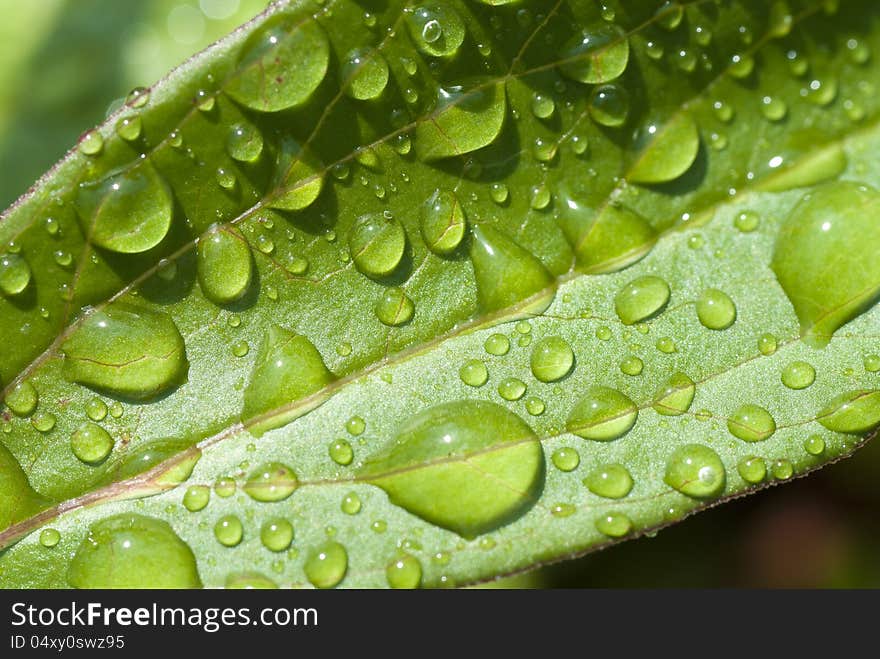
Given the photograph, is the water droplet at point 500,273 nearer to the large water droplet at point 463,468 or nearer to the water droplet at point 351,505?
the large water droplet at point 463,468

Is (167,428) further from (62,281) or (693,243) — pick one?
(693,243)

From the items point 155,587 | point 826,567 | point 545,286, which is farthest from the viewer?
point 826,567

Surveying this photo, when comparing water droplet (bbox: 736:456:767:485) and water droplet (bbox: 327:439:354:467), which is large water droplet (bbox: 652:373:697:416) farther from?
water droplet (bbox: 327:439:354:467)

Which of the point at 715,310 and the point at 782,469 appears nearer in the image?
the point at 782,469

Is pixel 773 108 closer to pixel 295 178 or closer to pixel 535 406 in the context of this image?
pixel 535 406

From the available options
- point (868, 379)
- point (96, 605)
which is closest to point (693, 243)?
point (868, 379)

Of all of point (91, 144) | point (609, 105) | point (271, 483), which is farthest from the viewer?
point (609, 105)

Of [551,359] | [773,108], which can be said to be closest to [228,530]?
[551,359]
